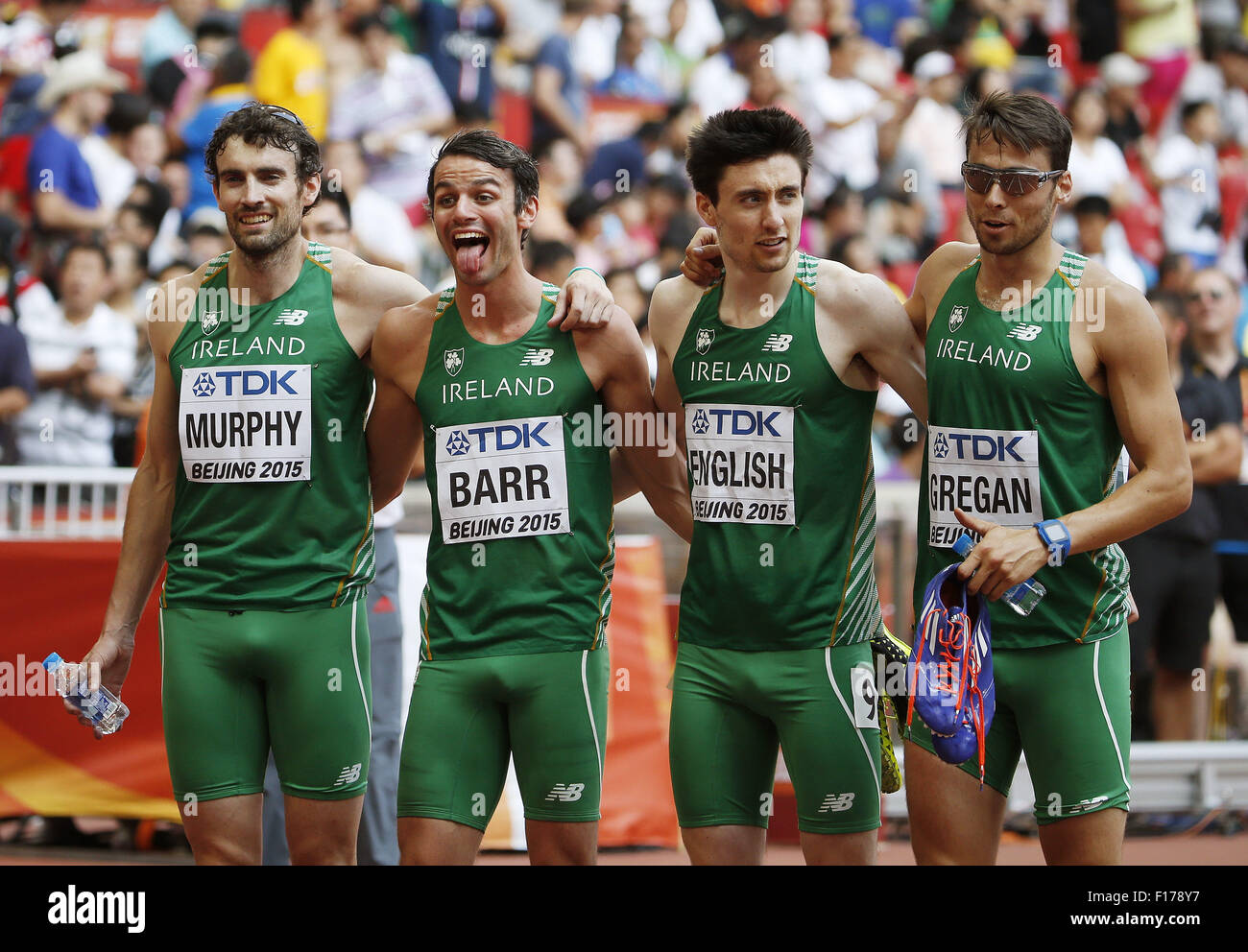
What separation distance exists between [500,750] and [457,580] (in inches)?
20.2

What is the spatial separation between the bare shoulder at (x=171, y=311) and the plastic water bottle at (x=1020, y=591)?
2.40 metres

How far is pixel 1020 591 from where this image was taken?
4180mm

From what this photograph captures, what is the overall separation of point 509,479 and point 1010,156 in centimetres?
165

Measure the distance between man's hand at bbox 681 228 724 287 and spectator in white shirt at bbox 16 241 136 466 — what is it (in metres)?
4.78

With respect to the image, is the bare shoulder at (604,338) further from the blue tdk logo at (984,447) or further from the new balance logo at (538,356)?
the blue tdk logo at (984,447)

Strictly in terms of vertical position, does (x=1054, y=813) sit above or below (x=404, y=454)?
below

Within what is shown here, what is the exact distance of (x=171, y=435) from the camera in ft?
15.7

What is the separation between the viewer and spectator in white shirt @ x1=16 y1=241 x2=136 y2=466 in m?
8.41

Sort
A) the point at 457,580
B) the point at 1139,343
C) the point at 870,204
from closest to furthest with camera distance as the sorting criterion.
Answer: the point at 1139,343, the point at 457,580, the point at 870,204

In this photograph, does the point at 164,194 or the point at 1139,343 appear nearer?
the point at 1139,343

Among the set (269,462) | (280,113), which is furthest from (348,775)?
(280,113)

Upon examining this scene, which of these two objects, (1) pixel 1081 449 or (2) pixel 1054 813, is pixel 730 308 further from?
(2) pixel 1054 813

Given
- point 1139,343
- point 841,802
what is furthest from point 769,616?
point 1139,343

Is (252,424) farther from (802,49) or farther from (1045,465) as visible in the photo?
(802,49)
